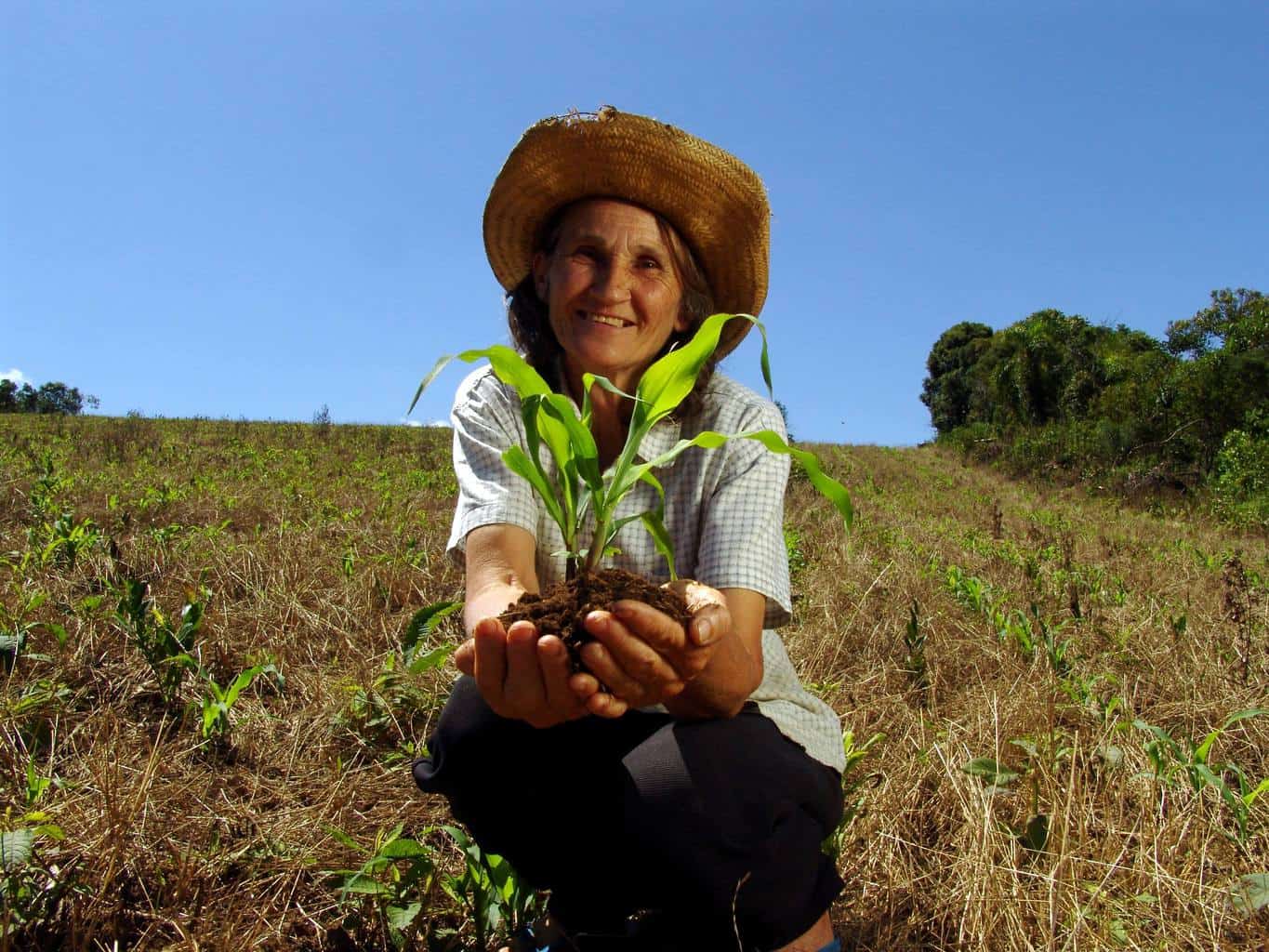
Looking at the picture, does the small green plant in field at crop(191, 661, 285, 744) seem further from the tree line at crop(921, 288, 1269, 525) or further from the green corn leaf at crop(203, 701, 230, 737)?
the tree line at crop(921, 288, 1269, 525)

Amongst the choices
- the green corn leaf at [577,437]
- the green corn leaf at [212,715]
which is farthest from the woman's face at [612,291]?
the green corn leaf at [212,715]

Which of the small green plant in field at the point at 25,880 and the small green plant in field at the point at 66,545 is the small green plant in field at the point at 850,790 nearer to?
the small green plant in field at the point at 25,880

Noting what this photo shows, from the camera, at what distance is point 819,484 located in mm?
1166

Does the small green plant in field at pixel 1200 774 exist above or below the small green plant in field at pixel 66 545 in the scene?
below

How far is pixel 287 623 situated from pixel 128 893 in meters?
1.32

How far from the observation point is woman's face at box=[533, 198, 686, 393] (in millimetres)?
1479

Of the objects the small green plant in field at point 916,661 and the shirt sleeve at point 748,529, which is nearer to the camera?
the shirt sleeve at point 748,529

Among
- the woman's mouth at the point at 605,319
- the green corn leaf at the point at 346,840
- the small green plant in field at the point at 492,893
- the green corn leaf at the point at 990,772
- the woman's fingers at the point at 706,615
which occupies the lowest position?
the small green plant in field at the point at 492,893

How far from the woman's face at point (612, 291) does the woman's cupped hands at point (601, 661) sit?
0.56 meters

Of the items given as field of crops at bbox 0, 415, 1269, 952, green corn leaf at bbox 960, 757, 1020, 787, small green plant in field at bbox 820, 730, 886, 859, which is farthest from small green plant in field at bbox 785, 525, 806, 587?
green corn leaf at bbox 960, 757, 1020, 787

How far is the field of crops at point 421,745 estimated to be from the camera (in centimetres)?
138

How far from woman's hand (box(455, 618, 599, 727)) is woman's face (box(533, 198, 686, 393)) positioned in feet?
2.01

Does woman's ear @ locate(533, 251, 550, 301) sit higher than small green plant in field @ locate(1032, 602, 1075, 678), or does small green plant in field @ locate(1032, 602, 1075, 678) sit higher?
woman's ear @ locate(533, 251, 550, 301)

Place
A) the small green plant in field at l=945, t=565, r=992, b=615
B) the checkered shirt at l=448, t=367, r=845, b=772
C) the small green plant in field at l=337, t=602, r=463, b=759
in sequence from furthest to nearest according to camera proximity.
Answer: the small green plant in field at l=945, t=565, r=992, b=615 → the small green plant in field at l=337, t=602, r=463, b=759 → the checkered shirt at l=448, t=367, r=845, b=772
